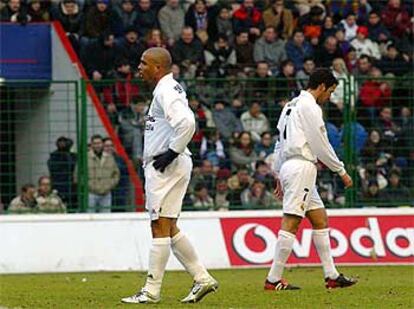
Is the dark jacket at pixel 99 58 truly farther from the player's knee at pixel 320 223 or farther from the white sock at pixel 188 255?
the white sock at pixel 188 255

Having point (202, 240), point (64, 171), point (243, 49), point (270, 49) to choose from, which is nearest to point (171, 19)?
point (243, 49)

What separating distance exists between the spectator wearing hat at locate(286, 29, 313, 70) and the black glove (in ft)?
41.5

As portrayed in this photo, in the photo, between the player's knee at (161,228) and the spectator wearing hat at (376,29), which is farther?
the spectator wearing hat at (376,29)

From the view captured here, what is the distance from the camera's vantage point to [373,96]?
21266 mm

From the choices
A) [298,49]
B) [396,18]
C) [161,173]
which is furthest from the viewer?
[396,18]

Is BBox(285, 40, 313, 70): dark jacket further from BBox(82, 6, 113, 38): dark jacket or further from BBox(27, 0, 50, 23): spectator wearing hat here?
BBox(27, 0, 50, 23): spectator wearing hat

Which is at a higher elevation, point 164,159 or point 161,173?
point 164,159

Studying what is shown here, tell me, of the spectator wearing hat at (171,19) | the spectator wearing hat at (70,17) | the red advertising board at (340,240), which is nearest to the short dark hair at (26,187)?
the red advertising board at (340,240)

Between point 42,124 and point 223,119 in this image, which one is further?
point 223,119

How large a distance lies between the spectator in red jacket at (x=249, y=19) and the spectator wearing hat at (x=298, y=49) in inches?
25.3

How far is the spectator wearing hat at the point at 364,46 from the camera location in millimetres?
26062

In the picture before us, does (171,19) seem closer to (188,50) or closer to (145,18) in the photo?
(145,18)

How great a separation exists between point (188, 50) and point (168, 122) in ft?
39.1

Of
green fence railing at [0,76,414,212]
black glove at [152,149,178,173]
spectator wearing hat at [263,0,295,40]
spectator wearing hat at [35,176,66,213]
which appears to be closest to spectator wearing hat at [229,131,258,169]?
green fence railing at [0,76,414,212]
